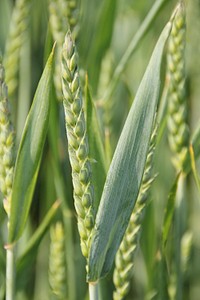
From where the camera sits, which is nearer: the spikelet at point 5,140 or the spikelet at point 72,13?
the spikelet at point 5,140

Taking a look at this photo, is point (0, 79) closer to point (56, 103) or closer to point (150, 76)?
point (150, 76)

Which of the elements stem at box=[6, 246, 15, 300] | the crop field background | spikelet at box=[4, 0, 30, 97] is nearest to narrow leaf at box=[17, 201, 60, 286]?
the crop field background

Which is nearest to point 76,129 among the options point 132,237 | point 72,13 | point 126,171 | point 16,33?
point 126,171

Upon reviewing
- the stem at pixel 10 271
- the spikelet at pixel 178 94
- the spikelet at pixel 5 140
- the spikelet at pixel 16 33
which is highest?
the spikelet at pixel 16 33

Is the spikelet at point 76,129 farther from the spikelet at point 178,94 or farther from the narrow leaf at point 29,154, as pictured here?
the spikelet at point 178,94

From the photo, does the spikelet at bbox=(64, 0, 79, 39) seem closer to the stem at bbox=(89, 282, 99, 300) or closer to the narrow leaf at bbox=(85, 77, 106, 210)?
the narrow leaf at bbox=(85, 77, 106, 210)

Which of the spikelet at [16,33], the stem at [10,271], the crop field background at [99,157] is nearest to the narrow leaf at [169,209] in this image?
the crop field background at [99,157]
